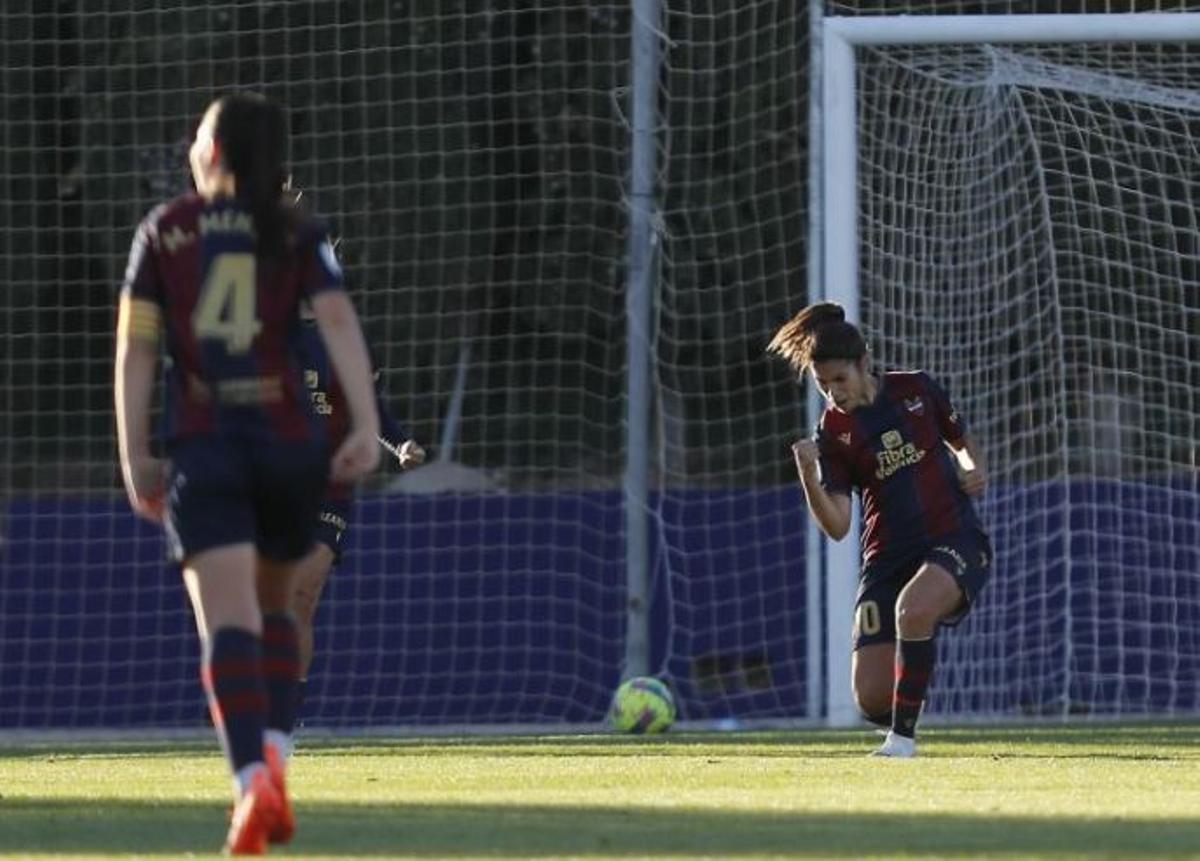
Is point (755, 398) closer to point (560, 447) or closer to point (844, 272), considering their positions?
point (560, 447)

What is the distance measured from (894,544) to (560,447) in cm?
798

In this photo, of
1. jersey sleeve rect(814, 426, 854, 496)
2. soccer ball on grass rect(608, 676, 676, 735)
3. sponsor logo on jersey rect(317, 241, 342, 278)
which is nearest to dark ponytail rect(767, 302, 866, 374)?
jersey sleeve rect(814, 426, 854, 496)

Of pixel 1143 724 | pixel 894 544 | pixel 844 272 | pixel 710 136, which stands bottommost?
pixel 1143 724

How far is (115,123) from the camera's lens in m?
18.0

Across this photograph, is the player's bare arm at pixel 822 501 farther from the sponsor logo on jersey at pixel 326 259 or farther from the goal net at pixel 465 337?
the goal net at pixel 465 337

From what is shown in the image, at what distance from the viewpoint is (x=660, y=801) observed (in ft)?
24.9

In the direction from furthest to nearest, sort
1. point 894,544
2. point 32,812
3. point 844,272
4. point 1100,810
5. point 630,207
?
point 630,207
point 844,272
point 894,544
point 32,812
point 1100,810

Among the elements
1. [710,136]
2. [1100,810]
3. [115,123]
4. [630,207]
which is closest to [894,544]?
[1100,810]

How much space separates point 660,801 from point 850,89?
625 cm

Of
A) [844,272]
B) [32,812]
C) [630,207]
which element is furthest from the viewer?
[630,207]

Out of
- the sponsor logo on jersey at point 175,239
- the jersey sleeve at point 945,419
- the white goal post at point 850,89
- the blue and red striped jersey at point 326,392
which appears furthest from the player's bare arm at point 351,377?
the white goal post at point 850,89

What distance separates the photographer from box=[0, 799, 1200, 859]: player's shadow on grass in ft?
19.9

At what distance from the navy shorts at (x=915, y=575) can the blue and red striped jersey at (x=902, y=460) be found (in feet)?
0.16

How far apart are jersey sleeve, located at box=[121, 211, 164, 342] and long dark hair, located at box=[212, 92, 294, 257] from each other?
0.69 ft
